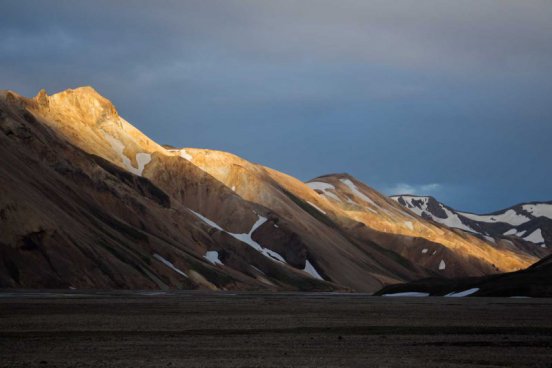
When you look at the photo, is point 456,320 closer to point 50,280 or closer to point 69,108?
point 50,280

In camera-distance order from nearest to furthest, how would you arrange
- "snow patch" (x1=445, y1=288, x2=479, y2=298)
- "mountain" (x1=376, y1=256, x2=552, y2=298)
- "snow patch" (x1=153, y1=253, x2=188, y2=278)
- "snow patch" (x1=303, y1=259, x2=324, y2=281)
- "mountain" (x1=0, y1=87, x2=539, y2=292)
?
1. "mountain" (x1=376, y1=256, x2=552, y2=298)
2. "mountain" (x1=0, y1=87, x2=539, y2=292)
3. "snow patch" (x1=445, y1=288, x2=479, y2=298)
4. "snow patch" (x1=153, y1=253, x2=188, y2=278)
5. "snow patch" (x1=303, y1=259, x2=324, y2=281)

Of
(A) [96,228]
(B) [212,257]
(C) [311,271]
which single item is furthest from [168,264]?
(C) [311,271]

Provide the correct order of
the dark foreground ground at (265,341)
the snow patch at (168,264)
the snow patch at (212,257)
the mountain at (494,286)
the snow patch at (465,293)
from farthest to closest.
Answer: the snow patch at (212,257), the snow patch at (168,264), the snow patch at (465,293), the mountain at (494,286), the dark foreground ground at (265,341)

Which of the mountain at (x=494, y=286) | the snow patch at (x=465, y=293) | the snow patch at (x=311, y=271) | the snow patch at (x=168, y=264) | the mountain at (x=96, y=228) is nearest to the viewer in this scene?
the mountain at (x=494, y=286)

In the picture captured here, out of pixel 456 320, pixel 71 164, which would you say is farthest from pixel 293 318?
pixel 71 164

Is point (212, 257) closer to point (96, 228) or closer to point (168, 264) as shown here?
point (168, 264)

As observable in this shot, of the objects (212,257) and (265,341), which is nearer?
(265,341)

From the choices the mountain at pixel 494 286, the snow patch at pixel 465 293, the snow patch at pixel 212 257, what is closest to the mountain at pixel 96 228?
the snow patch at pixel 212 257

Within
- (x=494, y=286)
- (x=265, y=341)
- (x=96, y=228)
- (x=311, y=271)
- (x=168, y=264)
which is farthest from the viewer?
(x=311, y=271)

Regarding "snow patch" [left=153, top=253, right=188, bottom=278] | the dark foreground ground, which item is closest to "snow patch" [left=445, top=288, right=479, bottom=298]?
"snow patch" [left=153, top=253, right=188, bottom=278]

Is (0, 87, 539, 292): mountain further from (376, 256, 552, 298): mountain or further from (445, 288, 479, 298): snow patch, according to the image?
(445, 288, 479, 298): snow patch

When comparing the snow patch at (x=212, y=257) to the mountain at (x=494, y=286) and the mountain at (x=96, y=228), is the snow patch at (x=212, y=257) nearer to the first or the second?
the mountain at (x=96, y=228)

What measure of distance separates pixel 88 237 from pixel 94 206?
69.7 ft

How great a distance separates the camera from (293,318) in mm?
43844
